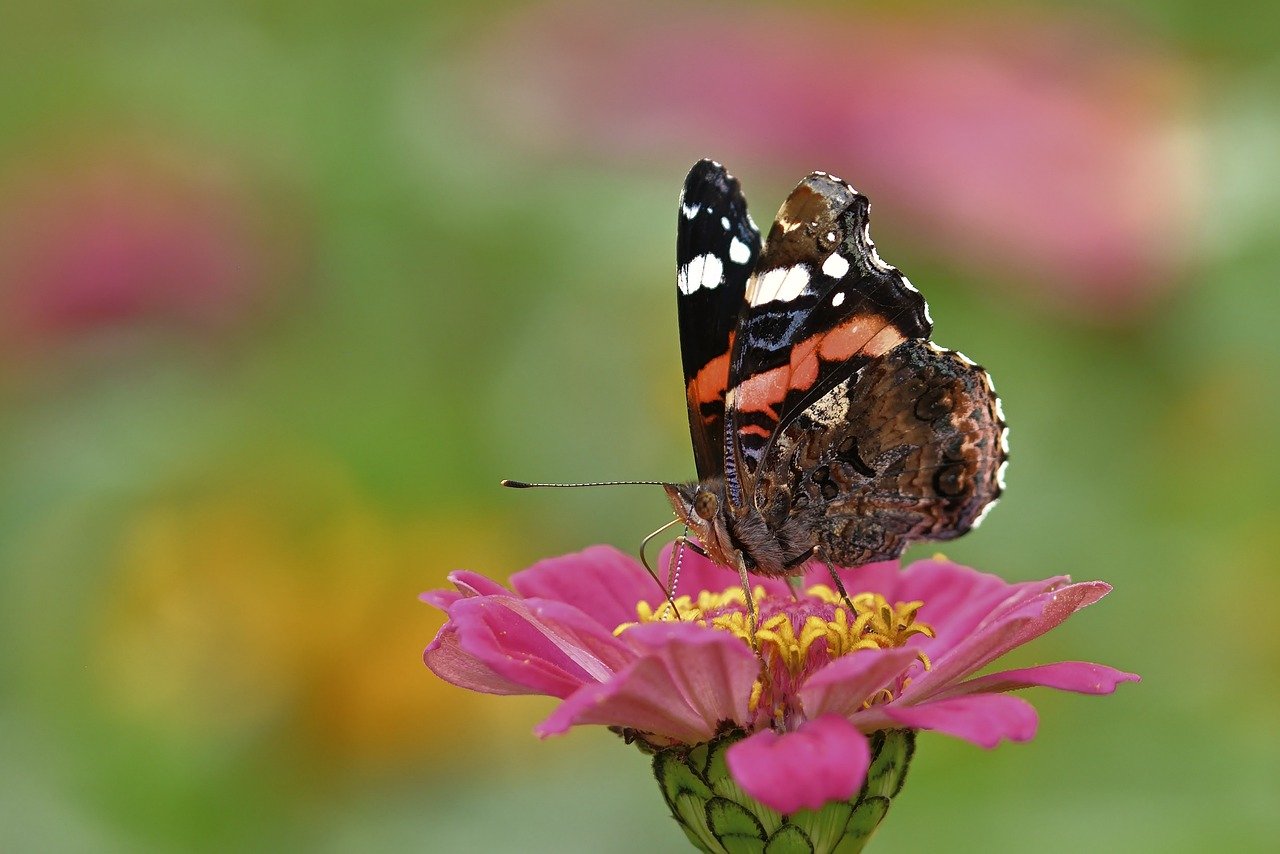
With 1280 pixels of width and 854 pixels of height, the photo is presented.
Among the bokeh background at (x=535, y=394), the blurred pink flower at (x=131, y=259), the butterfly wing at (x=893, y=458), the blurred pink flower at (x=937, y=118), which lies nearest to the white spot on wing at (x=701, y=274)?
the butterfly wing at (x=893, y=458)

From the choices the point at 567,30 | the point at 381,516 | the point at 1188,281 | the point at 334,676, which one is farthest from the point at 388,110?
the point at 1188,281

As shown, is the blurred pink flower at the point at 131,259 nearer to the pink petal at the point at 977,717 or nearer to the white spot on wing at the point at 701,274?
the white spot on wing at the point at 701,274

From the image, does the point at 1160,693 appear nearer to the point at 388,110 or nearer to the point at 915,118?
the point at 915,118

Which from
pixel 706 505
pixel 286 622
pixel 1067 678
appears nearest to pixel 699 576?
pixel 706 505

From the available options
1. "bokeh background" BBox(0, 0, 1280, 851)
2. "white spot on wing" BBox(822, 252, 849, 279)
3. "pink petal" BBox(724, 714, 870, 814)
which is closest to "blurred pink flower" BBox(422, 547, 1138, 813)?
"pink petal" BBox(724, 714, 870, 814)

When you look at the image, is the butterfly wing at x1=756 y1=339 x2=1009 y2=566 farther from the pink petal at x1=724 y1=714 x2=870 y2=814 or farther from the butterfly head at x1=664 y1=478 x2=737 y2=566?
the pink petal at x1=724 y1=714 x2=870 y2=814

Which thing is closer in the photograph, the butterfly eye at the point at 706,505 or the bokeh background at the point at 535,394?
the butterfly eye at the point at 706,505

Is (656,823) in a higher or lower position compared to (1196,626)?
lower

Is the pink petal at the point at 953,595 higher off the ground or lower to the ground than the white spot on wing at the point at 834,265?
lower
